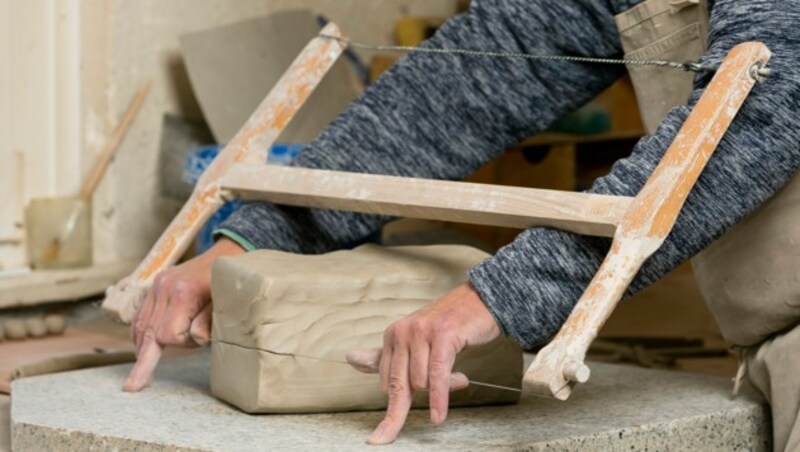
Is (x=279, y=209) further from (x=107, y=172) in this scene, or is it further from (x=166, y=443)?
(x=107, y=172)

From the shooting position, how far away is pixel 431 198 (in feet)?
5.44

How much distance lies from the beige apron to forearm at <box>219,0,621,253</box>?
0.10 meters

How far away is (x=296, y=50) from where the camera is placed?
3.58 m

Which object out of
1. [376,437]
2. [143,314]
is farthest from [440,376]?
[143,314]

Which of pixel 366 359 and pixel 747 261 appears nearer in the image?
pixel 366 359

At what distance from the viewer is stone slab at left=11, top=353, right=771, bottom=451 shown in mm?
1597

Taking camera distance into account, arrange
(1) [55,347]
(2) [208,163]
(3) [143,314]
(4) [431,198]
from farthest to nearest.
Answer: (2) [208,163] → (1) [55,347] → (3) [143,314] → (4) [431,198]

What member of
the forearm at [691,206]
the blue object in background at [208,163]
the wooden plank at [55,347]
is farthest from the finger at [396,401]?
the blue object in background at [208,163]

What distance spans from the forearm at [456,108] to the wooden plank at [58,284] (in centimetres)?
118

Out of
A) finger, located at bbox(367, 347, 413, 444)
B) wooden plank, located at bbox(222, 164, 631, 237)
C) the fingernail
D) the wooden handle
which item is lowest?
the wooden handle

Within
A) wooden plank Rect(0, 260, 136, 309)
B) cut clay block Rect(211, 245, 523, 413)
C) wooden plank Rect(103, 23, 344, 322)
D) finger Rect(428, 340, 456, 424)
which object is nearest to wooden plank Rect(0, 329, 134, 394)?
wooden plank Rect(0, 260, 136, 309)

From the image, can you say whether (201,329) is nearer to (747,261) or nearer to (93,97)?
(747,261)

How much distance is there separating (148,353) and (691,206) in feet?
2.45

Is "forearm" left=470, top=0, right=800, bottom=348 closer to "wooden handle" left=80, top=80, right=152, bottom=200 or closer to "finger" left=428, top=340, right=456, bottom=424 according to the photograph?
"finger" left=428, top=340, right=456, bottom=424
